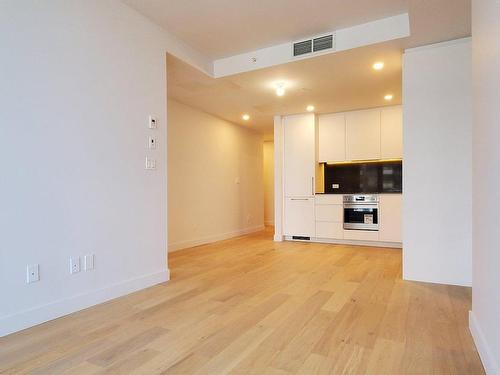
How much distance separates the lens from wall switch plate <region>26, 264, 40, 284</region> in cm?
201

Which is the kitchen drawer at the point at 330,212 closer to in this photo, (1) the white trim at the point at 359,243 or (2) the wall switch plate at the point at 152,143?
(1) the white trim at the point at 359,243

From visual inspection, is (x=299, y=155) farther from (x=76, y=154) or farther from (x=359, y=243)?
(x=76, y=154)

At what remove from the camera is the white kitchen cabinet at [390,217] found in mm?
4836

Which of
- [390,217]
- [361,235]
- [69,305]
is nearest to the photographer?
[69,305]

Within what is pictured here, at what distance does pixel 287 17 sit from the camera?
2883 mm

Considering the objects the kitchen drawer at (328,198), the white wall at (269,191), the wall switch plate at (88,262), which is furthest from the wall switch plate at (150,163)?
the white wall at (269,191)

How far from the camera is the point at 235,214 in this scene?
6.39 metres

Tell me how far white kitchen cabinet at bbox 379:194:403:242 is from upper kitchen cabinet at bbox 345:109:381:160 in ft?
2.51

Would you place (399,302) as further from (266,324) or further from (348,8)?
(348,8)

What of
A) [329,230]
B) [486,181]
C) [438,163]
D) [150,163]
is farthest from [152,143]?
[329,230]

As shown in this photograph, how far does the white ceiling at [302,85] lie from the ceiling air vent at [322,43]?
3.7 inches

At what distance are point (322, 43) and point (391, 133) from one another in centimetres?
260

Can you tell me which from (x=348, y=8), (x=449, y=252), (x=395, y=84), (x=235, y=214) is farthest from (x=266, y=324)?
(x=235, y=214)

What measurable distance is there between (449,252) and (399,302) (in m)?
0.86
